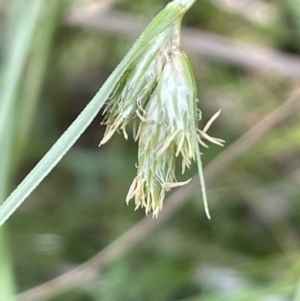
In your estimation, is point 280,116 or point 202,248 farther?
point 202,248

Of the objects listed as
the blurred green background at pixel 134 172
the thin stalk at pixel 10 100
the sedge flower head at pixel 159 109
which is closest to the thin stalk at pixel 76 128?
the sedge flower head at pixel 159 109

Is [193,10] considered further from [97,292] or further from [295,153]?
[97,292]

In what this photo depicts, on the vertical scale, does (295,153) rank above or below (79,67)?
below

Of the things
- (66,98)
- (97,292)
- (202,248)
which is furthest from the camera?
(66,98)

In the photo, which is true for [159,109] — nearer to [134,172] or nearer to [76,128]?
[76,128]

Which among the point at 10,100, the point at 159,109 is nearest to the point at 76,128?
the point at 159,109

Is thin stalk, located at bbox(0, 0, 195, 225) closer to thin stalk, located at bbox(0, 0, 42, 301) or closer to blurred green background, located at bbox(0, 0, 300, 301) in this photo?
thin stalk, located at bbox(0, 0, 42, 301)

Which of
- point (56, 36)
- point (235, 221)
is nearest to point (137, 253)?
point (235, 221)
